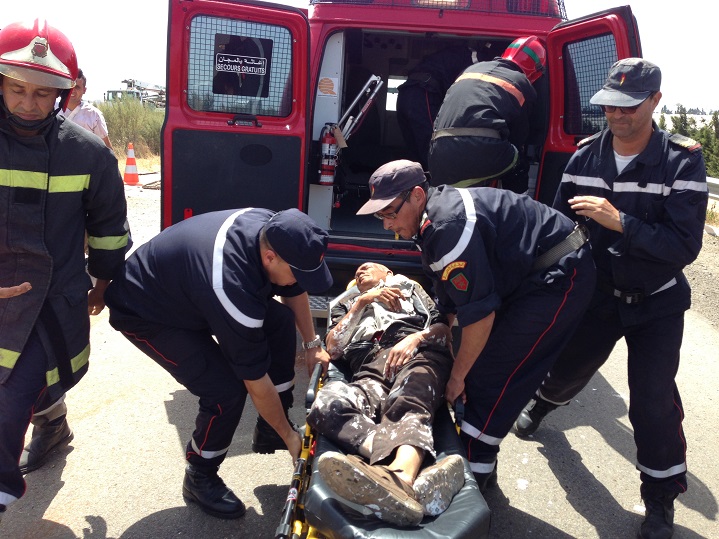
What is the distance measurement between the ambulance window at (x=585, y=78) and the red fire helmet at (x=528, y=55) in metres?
0.18

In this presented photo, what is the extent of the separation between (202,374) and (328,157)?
2.27 metres

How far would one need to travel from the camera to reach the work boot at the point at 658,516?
2.80m

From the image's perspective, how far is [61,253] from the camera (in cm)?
257

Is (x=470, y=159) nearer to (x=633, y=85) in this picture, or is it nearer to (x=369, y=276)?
(x=369, y=276)

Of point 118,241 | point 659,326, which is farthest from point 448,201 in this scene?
point 118,241

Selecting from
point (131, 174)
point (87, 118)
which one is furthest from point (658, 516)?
point (131, 174)

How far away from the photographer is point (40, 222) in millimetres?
2463

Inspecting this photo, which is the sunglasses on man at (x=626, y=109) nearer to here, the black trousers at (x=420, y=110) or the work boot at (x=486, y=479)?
the work boot at (x=486, y=479)

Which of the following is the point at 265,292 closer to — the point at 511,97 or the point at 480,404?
the point at 480,404

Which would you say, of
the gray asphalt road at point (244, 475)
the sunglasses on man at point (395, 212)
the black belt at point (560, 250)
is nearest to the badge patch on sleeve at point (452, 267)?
the sunglasses on man at point (395, 212)

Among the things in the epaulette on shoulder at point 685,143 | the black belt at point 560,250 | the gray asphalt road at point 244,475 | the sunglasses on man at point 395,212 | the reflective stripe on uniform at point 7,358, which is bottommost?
the gray asphalt road at point 244,475

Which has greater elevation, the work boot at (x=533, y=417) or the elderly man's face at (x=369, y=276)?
the elderly man's face at (x=369, y=276)

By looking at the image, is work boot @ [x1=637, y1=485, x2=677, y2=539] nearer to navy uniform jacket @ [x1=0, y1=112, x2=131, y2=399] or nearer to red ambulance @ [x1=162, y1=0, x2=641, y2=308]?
red ambulance @ [x1=162, y1=0, x2=641, y2=308]

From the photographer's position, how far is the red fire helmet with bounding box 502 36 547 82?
425 cm
